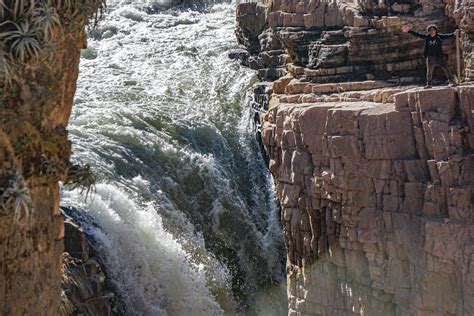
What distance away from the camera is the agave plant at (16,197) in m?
6.64

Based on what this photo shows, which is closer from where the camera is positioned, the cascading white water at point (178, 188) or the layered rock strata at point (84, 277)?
the layered rock strata at point (84, 277)

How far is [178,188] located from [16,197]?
36.8ft

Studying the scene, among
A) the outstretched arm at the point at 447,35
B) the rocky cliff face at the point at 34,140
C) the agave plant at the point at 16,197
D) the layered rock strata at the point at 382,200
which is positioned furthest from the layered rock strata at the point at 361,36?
the agave plant at the point at 16,197

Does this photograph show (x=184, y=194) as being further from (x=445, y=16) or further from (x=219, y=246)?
(x=445, y=16)

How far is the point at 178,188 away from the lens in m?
17.9

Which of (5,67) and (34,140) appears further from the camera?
(34,140)

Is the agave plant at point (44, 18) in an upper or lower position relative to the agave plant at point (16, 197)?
upper

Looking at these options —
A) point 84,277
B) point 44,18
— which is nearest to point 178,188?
point 84,277

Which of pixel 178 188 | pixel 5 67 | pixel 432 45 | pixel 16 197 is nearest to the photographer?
pixel 5 67

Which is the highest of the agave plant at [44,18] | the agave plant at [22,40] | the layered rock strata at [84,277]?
the agave plant at [44,18]

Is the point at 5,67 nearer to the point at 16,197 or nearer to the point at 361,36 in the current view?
the point at 16,197

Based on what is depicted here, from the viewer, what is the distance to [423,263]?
39.6 ft

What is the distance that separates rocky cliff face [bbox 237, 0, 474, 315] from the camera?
11.9 meters

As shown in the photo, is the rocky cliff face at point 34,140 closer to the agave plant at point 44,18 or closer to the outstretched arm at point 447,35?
the agave plant at point 44,18
